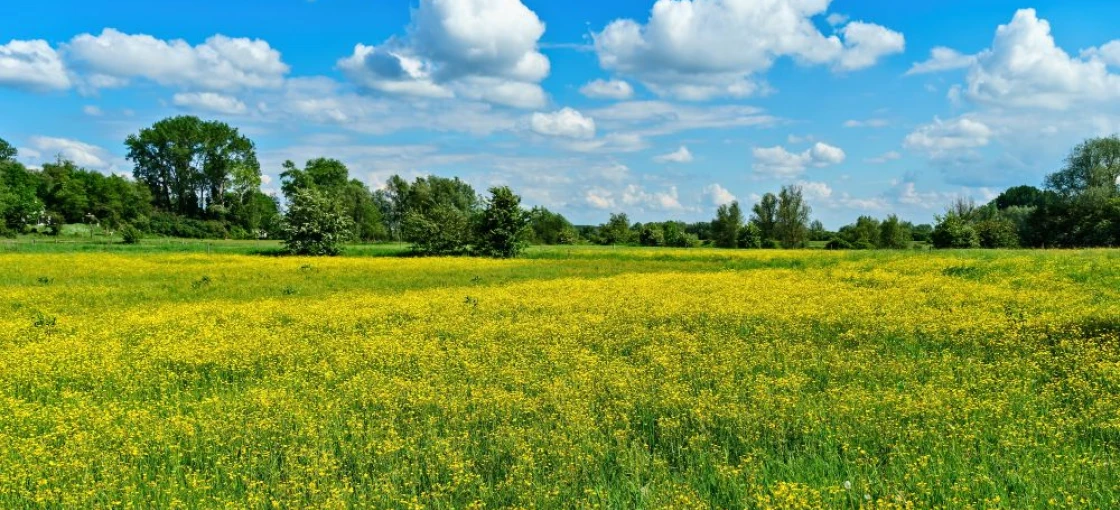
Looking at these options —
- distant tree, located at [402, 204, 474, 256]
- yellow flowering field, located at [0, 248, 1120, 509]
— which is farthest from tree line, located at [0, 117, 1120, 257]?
yellow flowering field, located at [0, 248, 1120, 509]

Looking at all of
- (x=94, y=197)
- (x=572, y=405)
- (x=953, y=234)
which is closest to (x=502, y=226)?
(x=572, y=405)

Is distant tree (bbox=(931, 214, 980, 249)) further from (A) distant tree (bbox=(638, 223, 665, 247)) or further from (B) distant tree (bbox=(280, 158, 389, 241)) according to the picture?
(B) distant tree (bbox=(280, 158, 389, 241))

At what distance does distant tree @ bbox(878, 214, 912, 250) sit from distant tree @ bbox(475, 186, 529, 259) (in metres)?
53.9

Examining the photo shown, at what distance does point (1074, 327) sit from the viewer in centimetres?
1269

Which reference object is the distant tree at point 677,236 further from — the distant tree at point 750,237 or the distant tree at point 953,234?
the distant tree at point 953,234

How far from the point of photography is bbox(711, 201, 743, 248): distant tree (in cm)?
9338

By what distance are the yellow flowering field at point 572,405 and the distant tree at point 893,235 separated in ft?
223

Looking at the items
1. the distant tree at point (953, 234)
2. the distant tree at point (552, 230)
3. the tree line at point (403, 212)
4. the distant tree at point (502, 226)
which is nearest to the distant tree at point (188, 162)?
the tree line at point (403, 212)

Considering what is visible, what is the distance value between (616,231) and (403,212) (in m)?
35.5

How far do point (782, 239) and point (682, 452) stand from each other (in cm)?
9197

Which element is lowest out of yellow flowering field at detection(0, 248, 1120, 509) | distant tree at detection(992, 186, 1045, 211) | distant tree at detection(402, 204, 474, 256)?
yellow flowering field at detection(0, 248, 1120, 509)

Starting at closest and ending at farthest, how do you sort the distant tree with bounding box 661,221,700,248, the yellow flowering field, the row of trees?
the yellow flowering field < the row of trees < the distant tree with bounding box 661,221,700,248

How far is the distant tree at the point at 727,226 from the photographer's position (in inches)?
3676

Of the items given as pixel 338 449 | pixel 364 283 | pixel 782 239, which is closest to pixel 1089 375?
pixel 338 449
